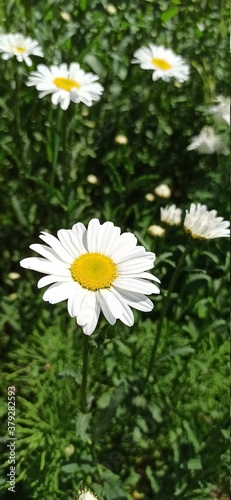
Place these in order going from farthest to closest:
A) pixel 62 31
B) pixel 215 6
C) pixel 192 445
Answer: pixel 215 6
pixel 62 31
pixel 192 445


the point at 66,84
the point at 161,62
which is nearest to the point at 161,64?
the point at 161,62

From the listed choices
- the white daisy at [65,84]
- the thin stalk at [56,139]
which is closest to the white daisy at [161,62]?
the white daisy at [65,84]

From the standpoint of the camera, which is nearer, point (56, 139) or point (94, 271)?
point (94, 271)

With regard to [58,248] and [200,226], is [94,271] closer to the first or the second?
[58,248]

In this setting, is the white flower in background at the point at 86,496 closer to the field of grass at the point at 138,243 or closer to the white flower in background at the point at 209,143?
the field of grass at the point at 138,243

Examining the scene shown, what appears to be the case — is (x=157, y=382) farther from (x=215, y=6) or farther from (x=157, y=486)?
(x=215, y=6)

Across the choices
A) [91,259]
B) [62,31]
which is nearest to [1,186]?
[62,31]
